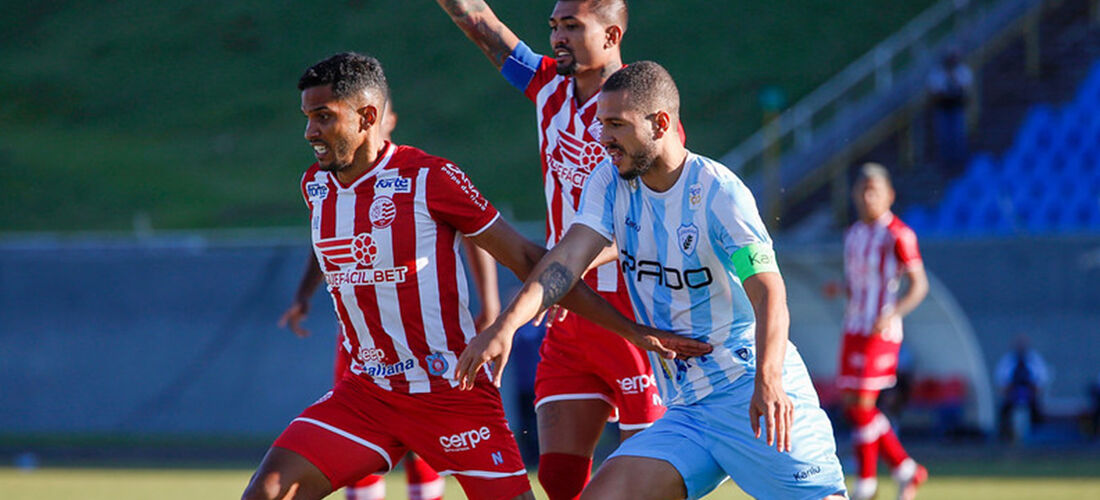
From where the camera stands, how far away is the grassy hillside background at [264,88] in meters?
27.0

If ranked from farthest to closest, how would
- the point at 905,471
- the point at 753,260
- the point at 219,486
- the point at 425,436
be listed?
the point at 219,486, the point at 905,471, the point at 425,436, the point at 753,260

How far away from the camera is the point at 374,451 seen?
5246mm

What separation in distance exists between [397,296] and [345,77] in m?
0.85

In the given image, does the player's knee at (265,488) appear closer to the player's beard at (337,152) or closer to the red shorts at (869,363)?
the player's beard at (337,152)

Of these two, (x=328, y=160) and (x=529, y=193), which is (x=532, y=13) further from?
(x=328, y=160)

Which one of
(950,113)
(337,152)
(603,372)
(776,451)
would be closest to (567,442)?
(603,372)

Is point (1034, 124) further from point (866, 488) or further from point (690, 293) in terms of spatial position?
point (690, 293)

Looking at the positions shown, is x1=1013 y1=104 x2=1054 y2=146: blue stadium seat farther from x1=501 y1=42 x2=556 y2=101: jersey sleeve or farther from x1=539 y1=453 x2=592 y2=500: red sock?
x1=539 y1=453 x2=592 y2=500: red sock

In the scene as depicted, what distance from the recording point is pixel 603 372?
5.80 meters

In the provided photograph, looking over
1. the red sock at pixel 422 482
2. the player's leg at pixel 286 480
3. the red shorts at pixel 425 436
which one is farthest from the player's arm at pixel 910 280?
the player's leg at pixel 286 480

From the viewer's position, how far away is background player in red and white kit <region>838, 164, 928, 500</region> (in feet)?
31.1

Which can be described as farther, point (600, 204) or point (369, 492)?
point (369, 492)

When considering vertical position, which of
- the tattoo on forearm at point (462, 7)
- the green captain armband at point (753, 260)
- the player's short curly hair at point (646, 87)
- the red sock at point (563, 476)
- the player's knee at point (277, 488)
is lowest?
the red sock at point (563, 476)

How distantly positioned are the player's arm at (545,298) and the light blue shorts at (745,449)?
0.78 feet
